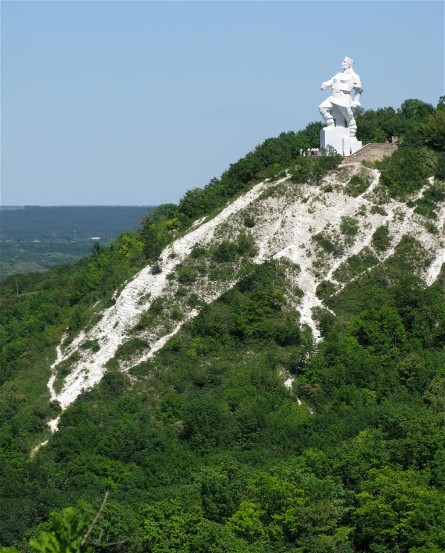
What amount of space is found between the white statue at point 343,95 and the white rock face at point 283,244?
225cm

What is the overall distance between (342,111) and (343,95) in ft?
2.18

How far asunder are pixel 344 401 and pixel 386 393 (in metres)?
1.49

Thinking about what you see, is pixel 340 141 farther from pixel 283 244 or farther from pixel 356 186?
pixel 283 244

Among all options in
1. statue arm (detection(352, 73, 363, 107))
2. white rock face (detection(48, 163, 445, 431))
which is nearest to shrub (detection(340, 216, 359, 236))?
white rock face (detection(48, 163, 445, 431))

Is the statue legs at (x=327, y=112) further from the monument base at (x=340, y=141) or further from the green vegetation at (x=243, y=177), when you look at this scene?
the green vegetation at (x=243, y=177)

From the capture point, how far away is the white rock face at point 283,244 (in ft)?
190

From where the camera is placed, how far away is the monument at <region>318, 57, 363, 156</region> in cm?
6291

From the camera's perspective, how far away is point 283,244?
6059cm

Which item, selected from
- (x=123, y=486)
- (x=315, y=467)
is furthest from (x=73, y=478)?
(x=315, y=467)

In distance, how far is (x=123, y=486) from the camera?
48219 mm

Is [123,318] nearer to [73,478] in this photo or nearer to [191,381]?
[191,381]

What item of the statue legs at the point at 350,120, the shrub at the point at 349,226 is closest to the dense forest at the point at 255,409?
the shrub at the point at 349,226

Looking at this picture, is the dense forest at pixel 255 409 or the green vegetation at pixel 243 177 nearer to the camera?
the dense forest at pixel 255 409

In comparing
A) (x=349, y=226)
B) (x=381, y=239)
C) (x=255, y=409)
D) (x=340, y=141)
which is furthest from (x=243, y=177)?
(x=255, y=409)
